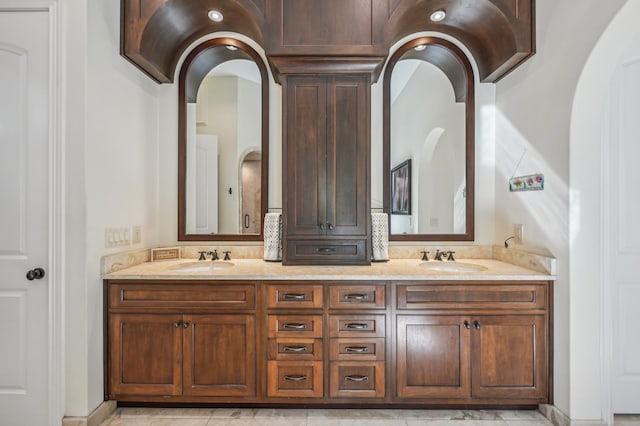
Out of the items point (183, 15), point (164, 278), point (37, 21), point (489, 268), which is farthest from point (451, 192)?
point (37, 21)

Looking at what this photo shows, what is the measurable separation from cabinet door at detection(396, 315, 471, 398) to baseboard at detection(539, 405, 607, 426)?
1.61ft

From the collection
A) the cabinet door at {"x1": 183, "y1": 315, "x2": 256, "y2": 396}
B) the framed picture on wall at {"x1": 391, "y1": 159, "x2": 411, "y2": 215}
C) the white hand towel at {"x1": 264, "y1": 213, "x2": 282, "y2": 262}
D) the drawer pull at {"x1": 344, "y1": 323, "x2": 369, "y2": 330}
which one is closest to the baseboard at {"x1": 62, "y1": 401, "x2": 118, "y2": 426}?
the cabinet door at {"x1": 183, "y1": 315, "x2": 256, "y2": 396}

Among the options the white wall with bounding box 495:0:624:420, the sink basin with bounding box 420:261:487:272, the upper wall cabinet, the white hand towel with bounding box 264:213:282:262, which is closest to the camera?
the white wall with bounding box 495:0:624:420

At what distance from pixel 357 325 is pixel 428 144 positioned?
1.58 m

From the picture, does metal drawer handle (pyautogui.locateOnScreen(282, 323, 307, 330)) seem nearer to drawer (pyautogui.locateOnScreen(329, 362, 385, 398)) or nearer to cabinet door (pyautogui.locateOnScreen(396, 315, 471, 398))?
drawer (pyautogui.locateOnScreen(329, 362, 385, 398))

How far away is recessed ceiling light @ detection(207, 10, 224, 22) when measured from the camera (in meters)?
2.50

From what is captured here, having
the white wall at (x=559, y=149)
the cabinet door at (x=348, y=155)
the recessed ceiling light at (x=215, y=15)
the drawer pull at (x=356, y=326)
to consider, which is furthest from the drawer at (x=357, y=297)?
the recessed ceiling light at (x=215, y=15)

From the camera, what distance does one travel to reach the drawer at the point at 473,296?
2.11 meters

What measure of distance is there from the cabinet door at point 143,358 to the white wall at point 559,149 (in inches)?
Answer: 89.5

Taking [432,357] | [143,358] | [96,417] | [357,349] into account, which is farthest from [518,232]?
[96,417]

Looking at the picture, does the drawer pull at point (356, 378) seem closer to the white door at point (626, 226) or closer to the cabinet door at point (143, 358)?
the cabinet door at point (143, 358)

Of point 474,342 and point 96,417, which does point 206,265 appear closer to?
point 96,417

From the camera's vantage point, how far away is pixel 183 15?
8.14 feet

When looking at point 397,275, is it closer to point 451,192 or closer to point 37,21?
point 451,192
